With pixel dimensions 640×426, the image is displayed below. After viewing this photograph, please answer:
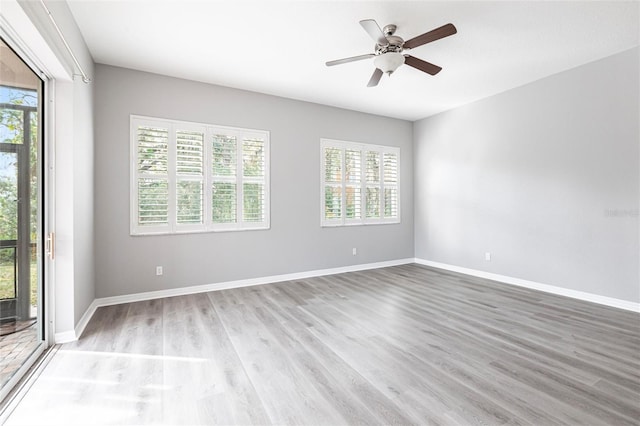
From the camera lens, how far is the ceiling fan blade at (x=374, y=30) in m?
2.40

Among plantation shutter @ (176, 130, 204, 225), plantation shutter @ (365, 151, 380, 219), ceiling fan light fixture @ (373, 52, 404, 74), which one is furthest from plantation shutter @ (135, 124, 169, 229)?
plantation shutter @ (365, 151, 380, 219)

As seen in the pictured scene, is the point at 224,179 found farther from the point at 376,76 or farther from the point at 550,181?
the point at 550,181

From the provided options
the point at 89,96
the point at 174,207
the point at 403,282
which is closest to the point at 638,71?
the point at 403,282

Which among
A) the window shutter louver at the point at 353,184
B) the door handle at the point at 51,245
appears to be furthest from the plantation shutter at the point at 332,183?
the door handle at the point at 51,245

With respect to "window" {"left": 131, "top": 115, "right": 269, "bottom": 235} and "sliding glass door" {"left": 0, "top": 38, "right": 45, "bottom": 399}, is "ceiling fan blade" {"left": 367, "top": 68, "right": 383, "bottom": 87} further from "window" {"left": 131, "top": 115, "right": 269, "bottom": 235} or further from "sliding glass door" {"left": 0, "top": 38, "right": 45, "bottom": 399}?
"sliding glass door" {"left": 0, "top": 38, "right": 45, "bottom": 399}

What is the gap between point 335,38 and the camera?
3.15 meters

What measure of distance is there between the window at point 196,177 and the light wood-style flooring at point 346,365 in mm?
1151

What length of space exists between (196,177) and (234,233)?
97 centimetres

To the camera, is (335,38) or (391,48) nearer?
(391,48)

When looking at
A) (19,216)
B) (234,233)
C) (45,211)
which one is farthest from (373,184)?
(19,216)

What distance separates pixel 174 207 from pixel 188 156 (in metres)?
0.73

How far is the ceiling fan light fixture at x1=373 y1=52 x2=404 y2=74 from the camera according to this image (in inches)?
113

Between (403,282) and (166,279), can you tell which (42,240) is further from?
(403,282)

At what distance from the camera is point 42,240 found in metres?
2.51
